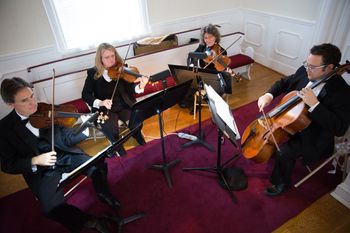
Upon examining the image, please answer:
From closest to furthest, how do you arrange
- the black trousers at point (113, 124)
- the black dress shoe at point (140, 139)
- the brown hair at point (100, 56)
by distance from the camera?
the brown hair at point (100, 56) < the black trousers at point (113, 124) < the black dress shoe at point (140, 139)

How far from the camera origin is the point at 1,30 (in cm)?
300

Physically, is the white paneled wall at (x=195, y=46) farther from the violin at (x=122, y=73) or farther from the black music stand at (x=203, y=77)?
the black music stand at (x=203, y=77)

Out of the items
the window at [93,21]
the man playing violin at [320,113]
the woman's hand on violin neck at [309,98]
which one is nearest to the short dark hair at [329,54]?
the man playing violin at [320,113]

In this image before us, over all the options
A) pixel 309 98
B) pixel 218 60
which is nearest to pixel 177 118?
pixel 218 60

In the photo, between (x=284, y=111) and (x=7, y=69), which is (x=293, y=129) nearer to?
(x=284, y=111)

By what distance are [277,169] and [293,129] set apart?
47 centimetres

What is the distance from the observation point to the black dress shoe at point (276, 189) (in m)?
2.26

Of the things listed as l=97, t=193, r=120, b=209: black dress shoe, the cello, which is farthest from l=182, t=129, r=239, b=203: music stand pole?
l=97, t=193, r=120, b=209: black dress shoe

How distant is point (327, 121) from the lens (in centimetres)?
178

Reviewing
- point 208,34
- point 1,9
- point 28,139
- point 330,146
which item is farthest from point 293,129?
point 1,9

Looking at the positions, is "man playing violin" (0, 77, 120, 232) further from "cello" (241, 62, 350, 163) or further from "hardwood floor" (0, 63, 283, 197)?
"cello" (241, 62, 350, 163)

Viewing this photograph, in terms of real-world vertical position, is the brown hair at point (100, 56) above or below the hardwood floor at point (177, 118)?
above

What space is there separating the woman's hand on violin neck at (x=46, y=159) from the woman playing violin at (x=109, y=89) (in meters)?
0.82

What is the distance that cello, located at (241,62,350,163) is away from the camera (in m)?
1.86
